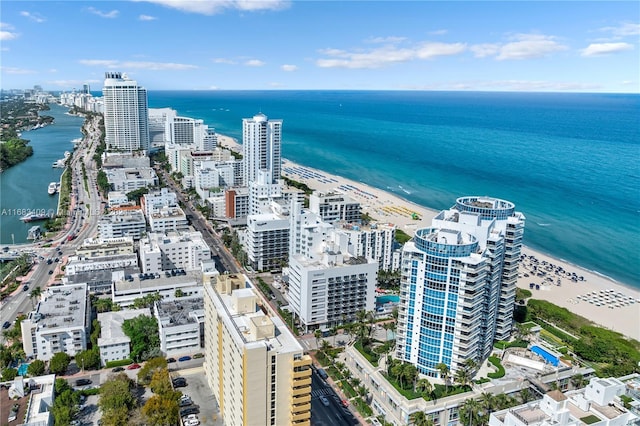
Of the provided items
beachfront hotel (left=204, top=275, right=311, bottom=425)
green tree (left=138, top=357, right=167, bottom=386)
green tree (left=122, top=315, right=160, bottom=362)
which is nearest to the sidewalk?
beachfront hotel (left=204, top=275, right=311, bottom=425)

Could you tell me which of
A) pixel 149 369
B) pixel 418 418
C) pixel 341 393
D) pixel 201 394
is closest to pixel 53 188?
pixel 149 369

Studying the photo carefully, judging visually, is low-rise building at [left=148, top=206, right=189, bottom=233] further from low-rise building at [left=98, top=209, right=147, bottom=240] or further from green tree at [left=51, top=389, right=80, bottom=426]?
green tree at [left=51, top=389, right=80, bottom=426]

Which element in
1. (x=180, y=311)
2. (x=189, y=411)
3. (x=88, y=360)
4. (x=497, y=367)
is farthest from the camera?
(x=180, y=311)

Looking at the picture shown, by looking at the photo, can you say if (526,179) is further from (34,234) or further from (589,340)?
(34,234)

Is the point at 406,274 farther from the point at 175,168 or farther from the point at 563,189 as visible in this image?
the point at 175,168

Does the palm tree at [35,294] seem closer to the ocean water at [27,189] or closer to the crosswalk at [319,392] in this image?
the ocean water at [27,189]

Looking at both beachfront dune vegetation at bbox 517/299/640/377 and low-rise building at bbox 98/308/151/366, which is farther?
beachfront dune vegetation at bbox 517/299/640/377

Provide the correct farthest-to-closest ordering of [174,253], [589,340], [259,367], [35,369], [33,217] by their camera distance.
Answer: [33,217] < [174,253] < [589,340] < [35,369] < [259,367]
